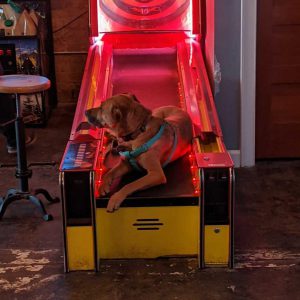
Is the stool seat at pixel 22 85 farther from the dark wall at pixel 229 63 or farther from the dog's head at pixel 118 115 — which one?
the dark wall at pixel 229 63

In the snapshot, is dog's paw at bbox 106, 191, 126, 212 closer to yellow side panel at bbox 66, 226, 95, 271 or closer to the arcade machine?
the arcade machine

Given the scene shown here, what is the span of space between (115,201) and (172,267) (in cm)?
47

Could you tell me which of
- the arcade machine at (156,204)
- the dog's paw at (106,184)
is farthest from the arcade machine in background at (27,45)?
the dog's paw at (106,184)

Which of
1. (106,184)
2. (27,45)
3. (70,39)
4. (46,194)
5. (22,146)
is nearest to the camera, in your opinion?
(106,184)

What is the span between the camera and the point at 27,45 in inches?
232

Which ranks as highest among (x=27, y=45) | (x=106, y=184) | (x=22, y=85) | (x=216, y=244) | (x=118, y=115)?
(x=27, y=45)

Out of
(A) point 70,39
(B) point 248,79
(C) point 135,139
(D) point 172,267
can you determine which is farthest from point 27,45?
(D) point 172,267

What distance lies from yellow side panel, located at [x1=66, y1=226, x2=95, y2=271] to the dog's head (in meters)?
0.57

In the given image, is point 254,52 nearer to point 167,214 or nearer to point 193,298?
point 167,214

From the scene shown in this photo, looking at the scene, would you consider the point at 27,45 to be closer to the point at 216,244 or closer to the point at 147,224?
the point at 147,224

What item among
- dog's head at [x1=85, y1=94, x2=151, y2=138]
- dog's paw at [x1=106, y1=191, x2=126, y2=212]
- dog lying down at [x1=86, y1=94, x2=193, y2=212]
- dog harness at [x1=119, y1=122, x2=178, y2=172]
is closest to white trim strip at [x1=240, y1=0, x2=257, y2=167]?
dog lying down at [x1=86, y1=94, x2=193, y2=212]

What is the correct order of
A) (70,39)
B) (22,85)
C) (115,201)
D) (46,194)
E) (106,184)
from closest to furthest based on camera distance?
(115,201) → (106,184) → (22,85) → (46,194) → (70,39)

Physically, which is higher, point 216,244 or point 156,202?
point 156,202

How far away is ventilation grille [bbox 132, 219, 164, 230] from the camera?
3410mm
